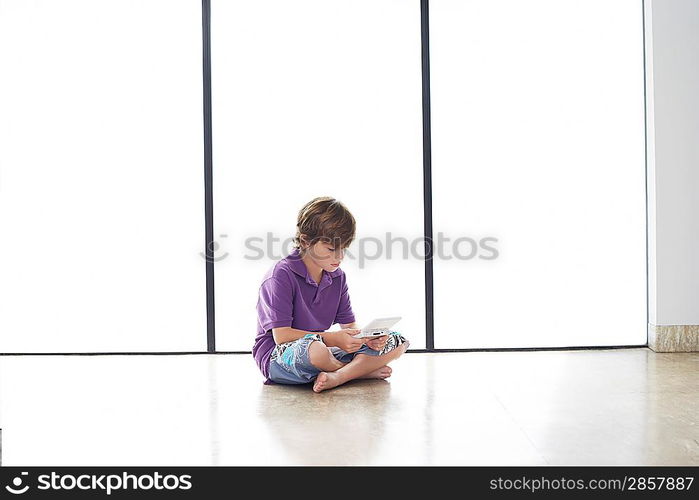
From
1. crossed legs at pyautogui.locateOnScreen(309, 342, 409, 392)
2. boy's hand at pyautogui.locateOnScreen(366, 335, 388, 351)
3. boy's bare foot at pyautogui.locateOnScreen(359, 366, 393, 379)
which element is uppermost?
boy's hand at pyautogui.locateOnScreen(366, 335, 388, 351)

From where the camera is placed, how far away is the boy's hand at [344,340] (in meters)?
2.55

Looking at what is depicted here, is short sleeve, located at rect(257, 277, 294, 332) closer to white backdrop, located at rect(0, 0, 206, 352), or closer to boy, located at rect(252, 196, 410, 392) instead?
boy, located at rect(252, 196, 410, 392)

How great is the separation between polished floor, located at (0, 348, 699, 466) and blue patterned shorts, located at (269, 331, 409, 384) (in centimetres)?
5

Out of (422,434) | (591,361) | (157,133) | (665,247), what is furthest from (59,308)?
(665,247)

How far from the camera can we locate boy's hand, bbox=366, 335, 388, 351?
8.50 ft

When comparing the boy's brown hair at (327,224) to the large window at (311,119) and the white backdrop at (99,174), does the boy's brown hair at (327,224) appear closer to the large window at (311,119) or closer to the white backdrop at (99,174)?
the large window at (311,119)

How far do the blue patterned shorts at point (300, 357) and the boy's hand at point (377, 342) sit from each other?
1.3 inches

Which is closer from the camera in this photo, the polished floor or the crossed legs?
the polished floor

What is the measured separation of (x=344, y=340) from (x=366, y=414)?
32cm

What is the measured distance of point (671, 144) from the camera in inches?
132

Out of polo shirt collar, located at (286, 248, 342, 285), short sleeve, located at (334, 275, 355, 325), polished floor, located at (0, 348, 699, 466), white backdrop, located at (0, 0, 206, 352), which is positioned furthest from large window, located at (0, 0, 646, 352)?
polo shirt collar, located at (286, 248, 342, 285)

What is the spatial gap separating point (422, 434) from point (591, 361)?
1.35 metres

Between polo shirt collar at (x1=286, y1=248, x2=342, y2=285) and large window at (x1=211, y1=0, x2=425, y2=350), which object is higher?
large window at (x1=211, y1=0, x2=425, y2=350)
